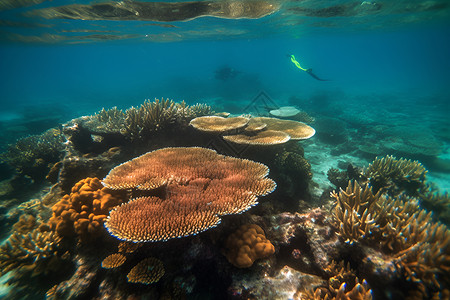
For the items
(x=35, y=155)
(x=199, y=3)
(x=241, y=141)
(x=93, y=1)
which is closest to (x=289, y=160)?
(x=241, y=141)

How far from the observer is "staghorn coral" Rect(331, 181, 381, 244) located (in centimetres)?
282

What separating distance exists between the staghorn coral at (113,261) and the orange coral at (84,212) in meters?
0.56

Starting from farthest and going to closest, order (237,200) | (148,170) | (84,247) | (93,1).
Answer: (93,1) → (148,170) → (84,247) → (237,200)

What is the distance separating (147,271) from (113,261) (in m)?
0.63

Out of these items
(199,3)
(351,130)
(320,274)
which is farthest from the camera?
(351,130)

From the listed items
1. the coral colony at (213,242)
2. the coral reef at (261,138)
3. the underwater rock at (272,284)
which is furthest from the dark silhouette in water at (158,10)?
the underwater rock at (272,284)

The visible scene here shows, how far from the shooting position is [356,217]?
303 cm

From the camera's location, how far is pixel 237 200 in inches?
118

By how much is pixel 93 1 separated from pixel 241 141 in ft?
51.5

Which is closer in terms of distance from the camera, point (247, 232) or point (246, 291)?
point (246, 291)

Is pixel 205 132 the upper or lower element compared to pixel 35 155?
upper

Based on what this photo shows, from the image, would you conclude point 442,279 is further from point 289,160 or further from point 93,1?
point 93,1

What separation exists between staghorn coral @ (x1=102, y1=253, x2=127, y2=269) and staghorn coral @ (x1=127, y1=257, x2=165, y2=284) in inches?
12.2

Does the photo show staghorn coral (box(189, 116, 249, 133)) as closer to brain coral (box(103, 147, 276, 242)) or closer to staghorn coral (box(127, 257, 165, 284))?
brain coral (box(103, 147, 276, 242))
